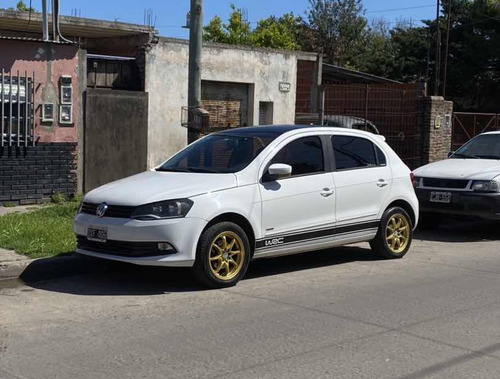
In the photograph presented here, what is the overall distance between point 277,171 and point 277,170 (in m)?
0.01

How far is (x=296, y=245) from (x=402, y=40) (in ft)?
Answer: 125

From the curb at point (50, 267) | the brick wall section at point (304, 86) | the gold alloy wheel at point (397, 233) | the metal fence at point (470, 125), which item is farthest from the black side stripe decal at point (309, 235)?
the metal fence at point (470, 125)

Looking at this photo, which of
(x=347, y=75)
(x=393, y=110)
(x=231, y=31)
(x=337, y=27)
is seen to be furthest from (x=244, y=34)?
(x=393, y=110)

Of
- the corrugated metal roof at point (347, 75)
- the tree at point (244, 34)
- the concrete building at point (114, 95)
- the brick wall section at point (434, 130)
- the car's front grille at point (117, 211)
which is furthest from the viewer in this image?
the tree at point (244, 34)

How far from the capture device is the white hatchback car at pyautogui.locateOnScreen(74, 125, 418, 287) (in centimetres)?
702

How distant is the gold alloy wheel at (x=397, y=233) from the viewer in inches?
362

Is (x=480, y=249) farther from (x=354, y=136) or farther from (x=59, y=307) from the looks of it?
(x=59, y=307)

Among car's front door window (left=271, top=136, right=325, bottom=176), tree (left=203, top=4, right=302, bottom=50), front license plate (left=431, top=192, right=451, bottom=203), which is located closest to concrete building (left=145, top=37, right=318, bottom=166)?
front license plate (left=431, top=192, right=451, bottom=203)

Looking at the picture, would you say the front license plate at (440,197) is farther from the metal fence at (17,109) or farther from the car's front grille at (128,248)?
the metal fence at (17,109)

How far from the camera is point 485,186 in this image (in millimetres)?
11008

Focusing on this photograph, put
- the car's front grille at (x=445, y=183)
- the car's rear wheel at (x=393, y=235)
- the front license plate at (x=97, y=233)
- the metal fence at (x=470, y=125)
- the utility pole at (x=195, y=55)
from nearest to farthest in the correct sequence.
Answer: the front license plate at (x=97, y=233)
the car's rear wheel at (x=393, y=235)
the utility pole at (x=195, y=55)
the car's front grille at (x=445, y=183)
the metal fence at (x=470, y=125)

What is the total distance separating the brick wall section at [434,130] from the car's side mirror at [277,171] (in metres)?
10.9

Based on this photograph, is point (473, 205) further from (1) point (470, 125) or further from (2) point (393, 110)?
(1) point (470, 125)

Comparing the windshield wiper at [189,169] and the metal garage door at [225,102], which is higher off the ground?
the metal garage door at [225,102]
